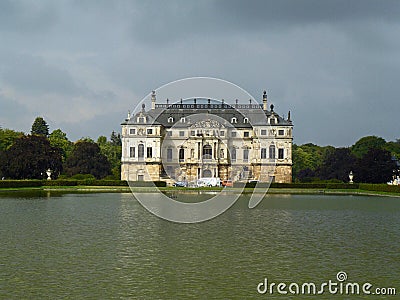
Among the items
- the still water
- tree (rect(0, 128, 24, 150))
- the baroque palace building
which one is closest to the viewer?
the still water

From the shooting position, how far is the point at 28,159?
62062 millimetres

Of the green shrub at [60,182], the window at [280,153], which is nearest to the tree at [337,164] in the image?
the window at [280,153]

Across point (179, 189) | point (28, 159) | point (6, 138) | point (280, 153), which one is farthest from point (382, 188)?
point (6, 138)

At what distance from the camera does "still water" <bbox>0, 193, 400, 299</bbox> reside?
11070 millimetres

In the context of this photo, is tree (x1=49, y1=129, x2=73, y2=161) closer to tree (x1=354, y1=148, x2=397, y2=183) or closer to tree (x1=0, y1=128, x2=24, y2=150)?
tree (x1=0, y1=128, x2=24, y2=150)

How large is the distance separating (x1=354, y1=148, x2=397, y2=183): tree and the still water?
43395 millimetres

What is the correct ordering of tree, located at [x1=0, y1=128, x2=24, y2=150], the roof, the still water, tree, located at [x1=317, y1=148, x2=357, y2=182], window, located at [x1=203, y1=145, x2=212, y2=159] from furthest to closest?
1. tree, located at [x1=0, y1=128, x2=24, y2=150]
2. tree, located at [x1=317, y1=148, x2=357, y2=182]
3. the roof
4. window, located at [x1=203, y1=145, x2=212, y2=159]
5. the still water

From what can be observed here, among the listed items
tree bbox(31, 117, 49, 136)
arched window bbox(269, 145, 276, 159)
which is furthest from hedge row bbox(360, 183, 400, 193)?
tree bbox(31, 117, 49, 136)

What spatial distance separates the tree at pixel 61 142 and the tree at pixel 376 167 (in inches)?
1665

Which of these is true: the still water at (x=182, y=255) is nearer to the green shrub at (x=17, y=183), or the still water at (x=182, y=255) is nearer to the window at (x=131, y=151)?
the green shrub at (x=17, y=183)

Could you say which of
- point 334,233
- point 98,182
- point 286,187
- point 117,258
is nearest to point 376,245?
point 334,233

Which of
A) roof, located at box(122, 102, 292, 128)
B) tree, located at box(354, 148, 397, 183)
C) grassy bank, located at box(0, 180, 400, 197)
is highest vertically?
roof, located at box(122, 102, 292, 128)

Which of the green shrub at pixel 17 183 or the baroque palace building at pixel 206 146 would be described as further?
the baroque palace building at pixel 206 146

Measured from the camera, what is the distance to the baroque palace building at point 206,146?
71250mm
